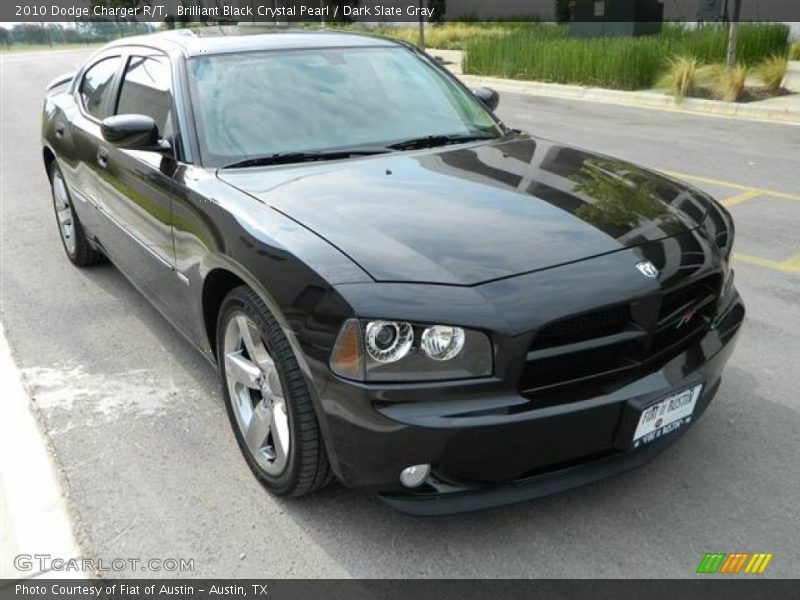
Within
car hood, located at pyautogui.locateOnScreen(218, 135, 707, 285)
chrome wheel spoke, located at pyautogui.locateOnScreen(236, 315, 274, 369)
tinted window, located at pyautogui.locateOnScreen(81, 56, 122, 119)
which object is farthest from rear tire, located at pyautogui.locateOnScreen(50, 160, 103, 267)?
chrome wheel spoke, located at pyautogui.locateOnScreen(236, 315, 274, 369)

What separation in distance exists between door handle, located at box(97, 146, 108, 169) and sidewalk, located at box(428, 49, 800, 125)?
9.81 meters

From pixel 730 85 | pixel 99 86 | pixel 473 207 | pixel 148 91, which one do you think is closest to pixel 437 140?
pixel 473 207

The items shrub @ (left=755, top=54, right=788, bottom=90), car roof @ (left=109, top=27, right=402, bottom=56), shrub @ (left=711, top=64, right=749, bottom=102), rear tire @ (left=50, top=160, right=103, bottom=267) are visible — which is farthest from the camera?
shrub @ (left=755, top=54, right=788, bottom=90)

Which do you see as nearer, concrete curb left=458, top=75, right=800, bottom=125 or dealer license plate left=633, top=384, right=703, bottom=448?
dealer license plate left=633, top=384, right=703, bottom=448

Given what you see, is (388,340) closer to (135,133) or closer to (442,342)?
(442,342)

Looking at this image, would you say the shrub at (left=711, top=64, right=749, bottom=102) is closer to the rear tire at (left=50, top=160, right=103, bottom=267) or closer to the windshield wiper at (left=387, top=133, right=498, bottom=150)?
the windshield wiper at (left=387, top=133, right=498, bottom=150)

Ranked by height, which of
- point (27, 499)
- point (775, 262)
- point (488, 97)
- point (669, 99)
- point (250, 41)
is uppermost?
point (250, 41)

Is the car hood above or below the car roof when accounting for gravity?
below

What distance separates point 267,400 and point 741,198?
18.1ft

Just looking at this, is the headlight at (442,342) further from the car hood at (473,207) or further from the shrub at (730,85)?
the shrub at (730,85)

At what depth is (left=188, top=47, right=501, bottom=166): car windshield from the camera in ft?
11.4

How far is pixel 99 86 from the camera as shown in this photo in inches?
195

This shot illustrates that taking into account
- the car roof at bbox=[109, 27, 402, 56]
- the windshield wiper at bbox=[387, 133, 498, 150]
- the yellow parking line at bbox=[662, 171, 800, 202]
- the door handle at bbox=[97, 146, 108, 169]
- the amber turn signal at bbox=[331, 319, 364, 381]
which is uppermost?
the car roof at bbox=[109, 27, 402, 56]

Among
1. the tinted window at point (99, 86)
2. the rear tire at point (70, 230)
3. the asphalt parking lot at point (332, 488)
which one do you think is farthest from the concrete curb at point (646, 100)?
the rear tire at point (70, 230)
